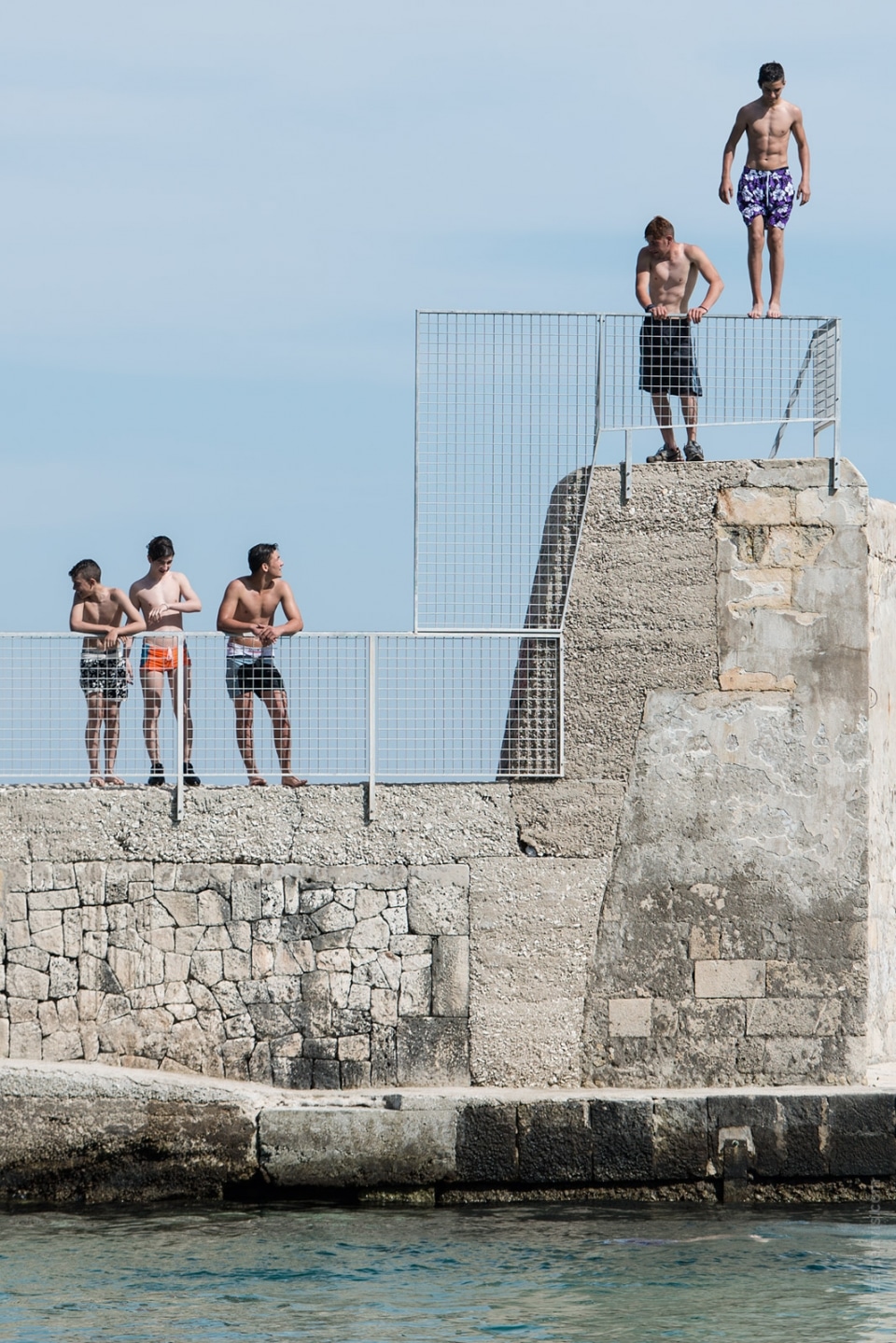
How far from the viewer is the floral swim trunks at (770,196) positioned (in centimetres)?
1243

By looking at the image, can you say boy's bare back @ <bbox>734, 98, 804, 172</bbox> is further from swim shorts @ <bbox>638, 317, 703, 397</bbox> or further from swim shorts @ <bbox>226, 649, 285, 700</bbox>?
swim shorts @ <bbox>226, 649, 285, 700</bbox>

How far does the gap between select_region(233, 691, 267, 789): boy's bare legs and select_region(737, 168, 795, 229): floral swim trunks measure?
4.45 metres

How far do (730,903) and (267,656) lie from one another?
3121 mm

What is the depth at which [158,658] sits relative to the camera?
1166 centimetres

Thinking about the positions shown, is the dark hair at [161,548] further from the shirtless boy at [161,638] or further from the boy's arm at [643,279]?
the boy's arm at [643,279]

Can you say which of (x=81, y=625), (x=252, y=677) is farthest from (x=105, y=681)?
(x=252, y=677)

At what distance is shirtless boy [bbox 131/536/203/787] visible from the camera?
11.6 metres

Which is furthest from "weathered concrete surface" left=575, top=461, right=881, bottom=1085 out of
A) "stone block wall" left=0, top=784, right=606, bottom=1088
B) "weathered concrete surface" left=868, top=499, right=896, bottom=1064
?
"stone block wall" left=0, top=784, right=606, bottom=1088

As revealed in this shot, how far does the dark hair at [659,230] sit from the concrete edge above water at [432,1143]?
528 cm

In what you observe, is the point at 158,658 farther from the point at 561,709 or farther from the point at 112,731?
the point at 561,709

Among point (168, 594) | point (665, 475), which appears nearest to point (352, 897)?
point (168, 594)

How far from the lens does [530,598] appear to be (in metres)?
11.9

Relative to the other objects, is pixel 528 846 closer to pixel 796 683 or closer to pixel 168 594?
pixel 796 683

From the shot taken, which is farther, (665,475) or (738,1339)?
(665,475)
